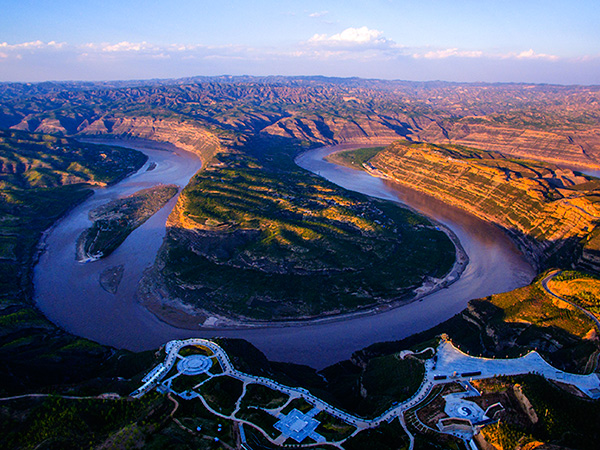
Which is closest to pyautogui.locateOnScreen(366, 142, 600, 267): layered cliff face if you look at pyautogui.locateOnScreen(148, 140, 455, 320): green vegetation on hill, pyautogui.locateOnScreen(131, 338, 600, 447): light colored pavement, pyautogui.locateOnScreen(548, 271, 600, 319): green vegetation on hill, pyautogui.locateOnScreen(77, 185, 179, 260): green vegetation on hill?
pyautogui.locateOnScreen(148, 140, 455, 320): green vegetation on hill

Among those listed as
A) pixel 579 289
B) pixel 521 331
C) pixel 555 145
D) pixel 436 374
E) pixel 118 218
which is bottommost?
pixel 118 218

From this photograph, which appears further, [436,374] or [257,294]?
A: [257,294]

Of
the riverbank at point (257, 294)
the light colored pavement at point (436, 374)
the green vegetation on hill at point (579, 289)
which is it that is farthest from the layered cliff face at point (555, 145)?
the light colored pavement at point (436, 374)

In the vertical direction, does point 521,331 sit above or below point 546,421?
below

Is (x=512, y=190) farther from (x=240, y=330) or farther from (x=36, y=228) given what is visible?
(x=36, y=228)

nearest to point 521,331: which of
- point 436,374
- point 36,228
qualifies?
point 436,374

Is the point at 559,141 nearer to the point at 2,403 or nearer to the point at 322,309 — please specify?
the point at 322,309
